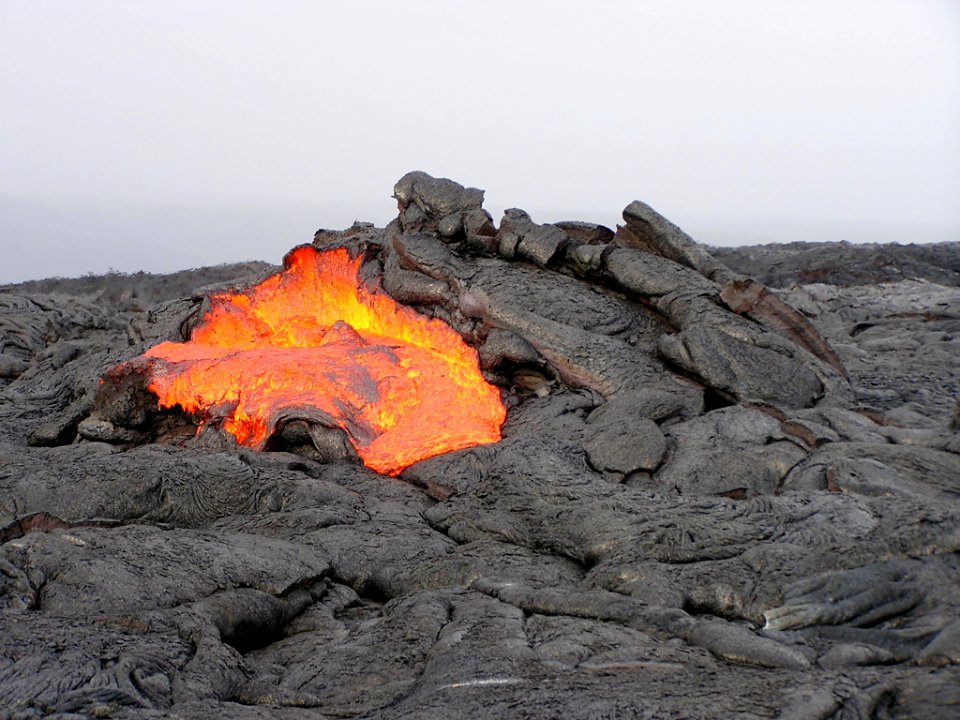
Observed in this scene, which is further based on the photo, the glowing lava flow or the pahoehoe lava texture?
the glowing lava flow

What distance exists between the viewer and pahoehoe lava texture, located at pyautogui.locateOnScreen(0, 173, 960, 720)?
5.37m

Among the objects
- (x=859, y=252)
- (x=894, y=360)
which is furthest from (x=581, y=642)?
(x=859, y=252)

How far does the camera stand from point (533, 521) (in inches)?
340

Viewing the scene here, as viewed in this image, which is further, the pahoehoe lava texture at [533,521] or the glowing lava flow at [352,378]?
the glowing lava flow at [352,378]

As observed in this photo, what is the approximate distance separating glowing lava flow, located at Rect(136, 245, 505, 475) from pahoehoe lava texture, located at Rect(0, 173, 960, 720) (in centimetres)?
26

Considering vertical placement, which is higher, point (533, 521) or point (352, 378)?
point (352, 378)

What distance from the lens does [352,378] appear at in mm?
11391

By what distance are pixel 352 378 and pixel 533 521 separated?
3637 millimetres

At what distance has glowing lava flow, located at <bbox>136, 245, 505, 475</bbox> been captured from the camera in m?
10.9

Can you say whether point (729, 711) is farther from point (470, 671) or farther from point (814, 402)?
point (814, 402)

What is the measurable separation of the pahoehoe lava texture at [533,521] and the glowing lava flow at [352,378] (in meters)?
0.26

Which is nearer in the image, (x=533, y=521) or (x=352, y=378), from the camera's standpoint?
(x=533, y=521)

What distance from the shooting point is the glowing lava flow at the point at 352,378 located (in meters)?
10.9

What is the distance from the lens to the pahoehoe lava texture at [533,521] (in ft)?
17.6
